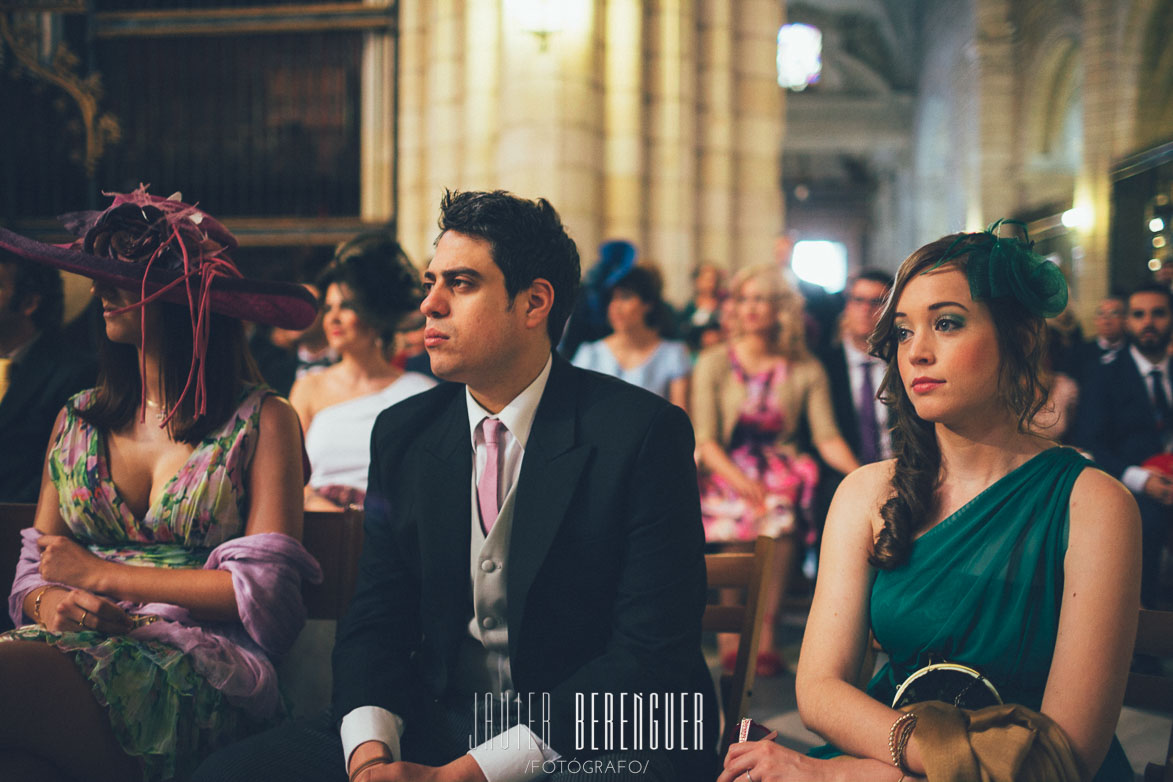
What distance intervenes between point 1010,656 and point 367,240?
9.28ft

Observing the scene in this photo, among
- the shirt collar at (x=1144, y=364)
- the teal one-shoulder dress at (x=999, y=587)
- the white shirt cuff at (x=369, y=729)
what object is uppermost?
the shirt collar at (x=1144, y=364)

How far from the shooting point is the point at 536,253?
1.99 metres

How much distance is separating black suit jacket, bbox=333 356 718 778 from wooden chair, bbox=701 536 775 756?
10 cm

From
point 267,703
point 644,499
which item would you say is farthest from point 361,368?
point 644,499

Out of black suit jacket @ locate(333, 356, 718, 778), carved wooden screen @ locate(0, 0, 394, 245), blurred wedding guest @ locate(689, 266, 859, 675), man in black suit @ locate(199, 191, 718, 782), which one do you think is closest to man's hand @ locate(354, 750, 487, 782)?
man in black suit @ locate(199, 191, 718, 782)

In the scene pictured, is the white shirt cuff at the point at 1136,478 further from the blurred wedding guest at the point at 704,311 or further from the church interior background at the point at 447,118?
the church interior background at the point at 447,118

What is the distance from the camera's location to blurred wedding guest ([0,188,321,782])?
2.00 metres

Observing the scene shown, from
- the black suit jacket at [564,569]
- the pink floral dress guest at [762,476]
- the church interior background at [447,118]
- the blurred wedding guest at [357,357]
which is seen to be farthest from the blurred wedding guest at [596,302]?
the black suit jacket at [564,569]

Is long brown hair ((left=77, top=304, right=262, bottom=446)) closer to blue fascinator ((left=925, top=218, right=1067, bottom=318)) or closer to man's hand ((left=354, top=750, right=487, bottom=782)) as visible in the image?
man's hand ((left=354, top=750, right=487, bottom=782))

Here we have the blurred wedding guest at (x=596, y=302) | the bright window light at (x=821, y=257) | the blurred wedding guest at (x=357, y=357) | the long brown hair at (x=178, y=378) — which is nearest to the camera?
the long brown hair at (x=178, y=378)

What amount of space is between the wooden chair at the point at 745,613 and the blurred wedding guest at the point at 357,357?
1722 millimetres

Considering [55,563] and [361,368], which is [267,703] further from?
[361,368]

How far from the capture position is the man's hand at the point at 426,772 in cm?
171

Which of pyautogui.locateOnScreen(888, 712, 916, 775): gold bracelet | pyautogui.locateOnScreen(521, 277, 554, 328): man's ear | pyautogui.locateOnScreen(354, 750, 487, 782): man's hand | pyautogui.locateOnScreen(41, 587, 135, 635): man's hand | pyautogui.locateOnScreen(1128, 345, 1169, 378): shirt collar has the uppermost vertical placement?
pyautogui.locateOnScreen(521, 277, 554, 328): man's ear
